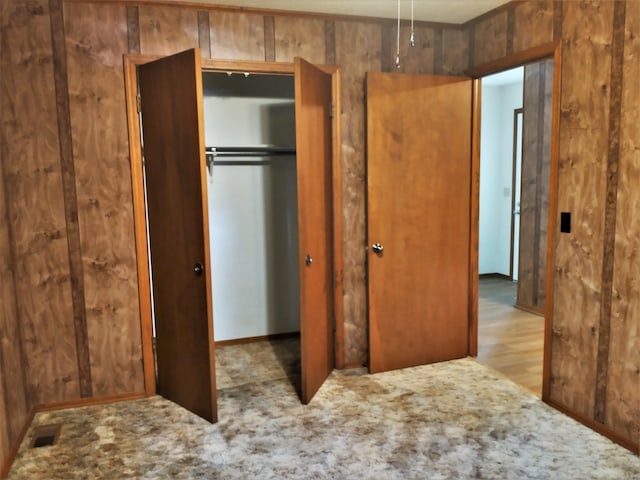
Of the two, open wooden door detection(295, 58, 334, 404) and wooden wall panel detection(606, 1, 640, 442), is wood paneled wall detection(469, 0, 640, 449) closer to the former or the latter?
wooden wall panel detection(606, 1, 640, 442)

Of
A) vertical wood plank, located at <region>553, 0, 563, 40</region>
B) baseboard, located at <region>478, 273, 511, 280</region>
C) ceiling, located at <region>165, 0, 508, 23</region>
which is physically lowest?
baseboard, located at <region>478, 273, 511, 280</region>

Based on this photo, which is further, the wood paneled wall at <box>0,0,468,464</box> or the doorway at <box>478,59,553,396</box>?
the doorway at <box>478,59,553,396</box>

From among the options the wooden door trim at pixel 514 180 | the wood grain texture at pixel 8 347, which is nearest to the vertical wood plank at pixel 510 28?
the wood grain texture at pixel 8 347

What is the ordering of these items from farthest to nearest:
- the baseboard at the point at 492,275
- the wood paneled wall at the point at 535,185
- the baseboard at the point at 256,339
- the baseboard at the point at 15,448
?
the baseboard at the point at 492,275 → the wood paneled wall at the point at 535,185 → the baseboard at the point at 256,339 → the baseboard at the point at 15,448

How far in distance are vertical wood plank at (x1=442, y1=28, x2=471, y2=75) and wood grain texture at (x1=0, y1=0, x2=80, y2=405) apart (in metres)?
2.58

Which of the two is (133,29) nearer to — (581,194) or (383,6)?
(383,6)

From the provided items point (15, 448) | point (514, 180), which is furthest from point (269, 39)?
point (514, 180)

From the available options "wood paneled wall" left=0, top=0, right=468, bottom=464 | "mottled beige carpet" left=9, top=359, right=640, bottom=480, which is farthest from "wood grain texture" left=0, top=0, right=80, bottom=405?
"mottled beige carpet" left=9, top=359, right=640, bottom=480

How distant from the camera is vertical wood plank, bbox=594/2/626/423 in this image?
252 cm

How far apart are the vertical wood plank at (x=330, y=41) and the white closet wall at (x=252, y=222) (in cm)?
97

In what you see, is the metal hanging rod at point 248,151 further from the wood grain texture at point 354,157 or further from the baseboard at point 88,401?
the baseboard at point 88,401

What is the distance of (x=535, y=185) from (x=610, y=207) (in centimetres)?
280

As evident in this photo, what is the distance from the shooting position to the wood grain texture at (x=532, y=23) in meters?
2.93

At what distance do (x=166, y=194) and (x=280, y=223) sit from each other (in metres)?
1.52
